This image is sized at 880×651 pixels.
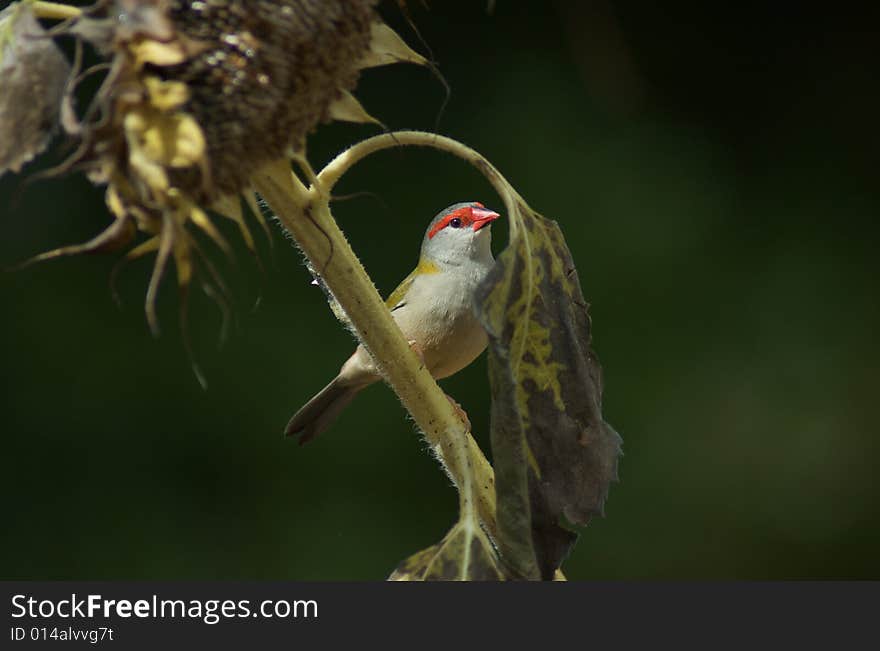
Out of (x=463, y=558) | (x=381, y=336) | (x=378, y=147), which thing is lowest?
(x=463, y=558)

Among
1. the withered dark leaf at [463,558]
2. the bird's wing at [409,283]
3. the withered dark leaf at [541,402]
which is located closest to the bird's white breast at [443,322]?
the bird's wing at [409,283]

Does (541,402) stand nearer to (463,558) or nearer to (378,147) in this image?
(463,558)

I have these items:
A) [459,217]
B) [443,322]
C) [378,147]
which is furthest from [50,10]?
[459,217]

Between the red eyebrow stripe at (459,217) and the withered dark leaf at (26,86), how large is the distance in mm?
1487

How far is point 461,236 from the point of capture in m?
2.29

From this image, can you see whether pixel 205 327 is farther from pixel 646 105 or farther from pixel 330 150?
pixel 646 105

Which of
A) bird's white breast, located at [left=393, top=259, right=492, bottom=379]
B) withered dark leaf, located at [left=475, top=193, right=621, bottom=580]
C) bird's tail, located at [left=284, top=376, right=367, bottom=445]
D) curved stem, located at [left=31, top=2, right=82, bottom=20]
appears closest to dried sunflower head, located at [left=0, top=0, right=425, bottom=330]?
curved stem, located at [left=31, top=2, right=82, bottom=20]

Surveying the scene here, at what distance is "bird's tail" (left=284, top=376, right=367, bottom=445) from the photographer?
2156 mm

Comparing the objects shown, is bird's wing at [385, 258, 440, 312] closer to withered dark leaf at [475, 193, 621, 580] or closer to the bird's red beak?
the bird's red beak

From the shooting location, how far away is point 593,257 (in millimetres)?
3297

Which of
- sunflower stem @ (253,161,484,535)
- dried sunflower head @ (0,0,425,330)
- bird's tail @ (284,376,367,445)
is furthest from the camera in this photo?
bird's tail @ (284,376,367,445)

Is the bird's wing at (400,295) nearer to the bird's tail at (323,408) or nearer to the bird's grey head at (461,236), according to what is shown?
the bird's grey head at (461,236)

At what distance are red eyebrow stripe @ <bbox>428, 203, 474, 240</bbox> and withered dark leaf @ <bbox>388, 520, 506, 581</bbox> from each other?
1.40 metres

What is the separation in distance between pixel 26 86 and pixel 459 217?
59.8 inches
